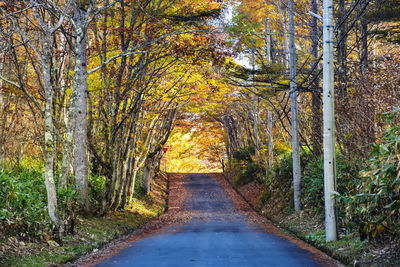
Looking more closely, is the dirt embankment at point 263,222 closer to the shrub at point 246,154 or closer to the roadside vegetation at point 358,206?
the roadside vegetation at point 358,206

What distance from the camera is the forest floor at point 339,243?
27.2ft

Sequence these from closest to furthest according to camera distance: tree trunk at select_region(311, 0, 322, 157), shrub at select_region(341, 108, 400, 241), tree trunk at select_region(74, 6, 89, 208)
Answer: shrub at select_region(341, 108, 400, 241) < tree trunk at select_region(74, 6, 89, 208) < tree trunk at select_region(311, 0, 322, 157)

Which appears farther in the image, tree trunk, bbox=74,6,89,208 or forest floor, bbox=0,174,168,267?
tree trunk, bbox=74,6,89,208

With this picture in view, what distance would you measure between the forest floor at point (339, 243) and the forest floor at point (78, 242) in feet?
18.2

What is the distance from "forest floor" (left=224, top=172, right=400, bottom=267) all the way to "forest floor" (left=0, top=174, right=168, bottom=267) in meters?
5.54

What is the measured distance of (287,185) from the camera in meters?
21.7

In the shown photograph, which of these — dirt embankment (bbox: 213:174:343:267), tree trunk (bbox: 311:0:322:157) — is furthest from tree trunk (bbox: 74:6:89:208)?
tree trunk (bbox: 311:0:322:157)

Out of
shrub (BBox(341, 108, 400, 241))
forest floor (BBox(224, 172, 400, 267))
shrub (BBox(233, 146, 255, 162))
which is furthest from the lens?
shrub (BBox(233, 146, 255, 162))

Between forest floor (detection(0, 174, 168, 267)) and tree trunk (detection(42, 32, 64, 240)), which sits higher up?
tree trunk (detection(42, 32, 64, 240))

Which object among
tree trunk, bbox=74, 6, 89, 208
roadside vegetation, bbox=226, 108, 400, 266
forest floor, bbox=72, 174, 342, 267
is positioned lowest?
forest floor, bbox=72, 174, 342, 267

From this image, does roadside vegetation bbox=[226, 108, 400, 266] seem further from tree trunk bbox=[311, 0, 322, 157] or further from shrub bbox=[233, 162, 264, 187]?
shrub bbox=[233, 162, 264, 187]

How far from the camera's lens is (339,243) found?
425 inches

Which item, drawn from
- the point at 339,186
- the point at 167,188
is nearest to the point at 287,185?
the point at 339,186

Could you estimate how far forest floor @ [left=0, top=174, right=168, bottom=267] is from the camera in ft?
29.1
